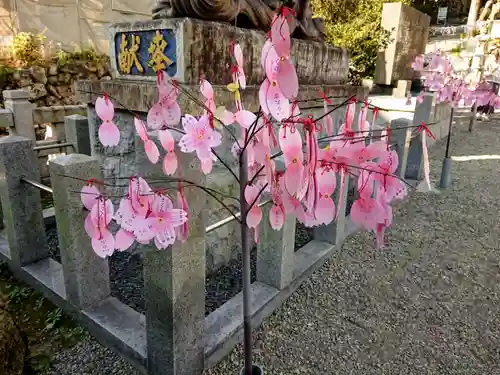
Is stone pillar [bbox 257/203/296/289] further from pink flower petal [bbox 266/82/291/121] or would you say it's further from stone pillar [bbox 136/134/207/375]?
pink flower petal [bbox 266/82/291/121]

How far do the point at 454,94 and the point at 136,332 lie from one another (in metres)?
5.31

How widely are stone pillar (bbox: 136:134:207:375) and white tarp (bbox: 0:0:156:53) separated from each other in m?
7.54

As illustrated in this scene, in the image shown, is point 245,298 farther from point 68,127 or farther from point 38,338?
point 68,127

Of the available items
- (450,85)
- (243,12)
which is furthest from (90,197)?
(450,85)

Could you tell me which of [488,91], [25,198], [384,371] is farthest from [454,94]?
[25,198]

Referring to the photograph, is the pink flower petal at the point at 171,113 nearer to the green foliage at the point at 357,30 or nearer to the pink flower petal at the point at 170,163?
the pink flower petal at the point at 170,163

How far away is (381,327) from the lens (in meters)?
2.49

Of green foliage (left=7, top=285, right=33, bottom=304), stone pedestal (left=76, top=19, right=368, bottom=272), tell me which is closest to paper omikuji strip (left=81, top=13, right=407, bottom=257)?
stone pedestal (left=76, top=19, right=368, bottom=272)

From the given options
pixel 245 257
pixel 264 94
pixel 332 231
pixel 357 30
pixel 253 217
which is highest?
pixel 357 30

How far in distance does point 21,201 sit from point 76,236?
90cm

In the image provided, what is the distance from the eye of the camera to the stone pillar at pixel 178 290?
1.69m

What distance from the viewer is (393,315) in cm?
262

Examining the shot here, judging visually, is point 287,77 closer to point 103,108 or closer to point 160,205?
point 160,205

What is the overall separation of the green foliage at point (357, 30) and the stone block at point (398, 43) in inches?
9.1
